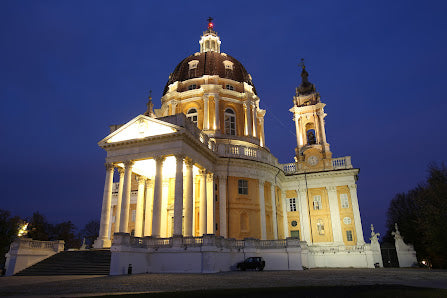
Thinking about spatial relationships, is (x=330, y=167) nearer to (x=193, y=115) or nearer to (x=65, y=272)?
(x=193, y=115)

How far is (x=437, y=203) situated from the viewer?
2639cm

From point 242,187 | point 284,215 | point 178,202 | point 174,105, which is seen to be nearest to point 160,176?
point 178,202

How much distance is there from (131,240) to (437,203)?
78.2 feet

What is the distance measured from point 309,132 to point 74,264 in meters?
31.0

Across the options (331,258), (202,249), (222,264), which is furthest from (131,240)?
(331,258)

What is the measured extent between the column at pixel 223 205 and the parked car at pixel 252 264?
17.9 feet

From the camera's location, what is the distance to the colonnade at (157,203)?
2280cm

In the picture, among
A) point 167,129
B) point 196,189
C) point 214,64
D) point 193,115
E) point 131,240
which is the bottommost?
point 131,240

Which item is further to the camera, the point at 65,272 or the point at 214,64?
the point at 214,64

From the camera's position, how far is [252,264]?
2281 centimetres

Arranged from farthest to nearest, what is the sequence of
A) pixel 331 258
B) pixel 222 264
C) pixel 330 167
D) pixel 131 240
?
pixel 330 167 → pixel 331 258 → pixel 222 264 → pixel 131 240

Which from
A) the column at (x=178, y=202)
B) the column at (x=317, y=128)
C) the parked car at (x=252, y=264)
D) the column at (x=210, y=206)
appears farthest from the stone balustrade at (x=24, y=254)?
the column at (x=317, y=128)

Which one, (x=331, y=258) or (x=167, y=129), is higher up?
(x=167, y=129)

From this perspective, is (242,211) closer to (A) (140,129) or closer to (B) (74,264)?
(A) (140,129)
